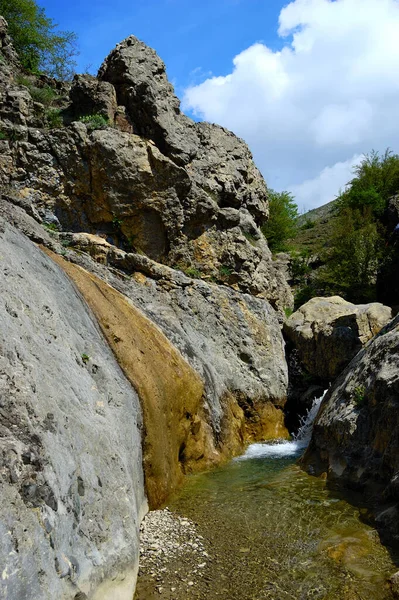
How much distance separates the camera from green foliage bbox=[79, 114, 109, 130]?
1759cm

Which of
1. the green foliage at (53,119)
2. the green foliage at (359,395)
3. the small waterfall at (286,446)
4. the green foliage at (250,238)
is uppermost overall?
the green foliage at (53,119)

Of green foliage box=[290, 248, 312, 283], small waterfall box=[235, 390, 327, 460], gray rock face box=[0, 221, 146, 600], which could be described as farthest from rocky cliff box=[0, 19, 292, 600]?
green foliage box=[290, 248, 312, 283]

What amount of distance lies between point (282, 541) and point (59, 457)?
12.4 feet

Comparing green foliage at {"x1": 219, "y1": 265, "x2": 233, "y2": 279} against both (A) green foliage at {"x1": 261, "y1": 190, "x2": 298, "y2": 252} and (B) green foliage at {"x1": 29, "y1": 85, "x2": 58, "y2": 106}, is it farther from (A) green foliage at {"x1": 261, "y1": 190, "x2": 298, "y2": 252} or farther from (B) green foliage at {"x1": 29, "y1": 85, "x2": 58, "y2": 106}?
(A) green foliage at {"x1": 261, "y1": 190, "x2": 298, "y2": 252}

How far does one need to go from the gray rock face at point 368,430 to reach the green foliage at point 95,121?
1291 cm

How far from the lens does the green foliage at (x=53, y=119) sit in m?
18.2

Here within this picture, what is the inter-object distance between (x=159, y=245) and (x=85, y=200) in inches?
130

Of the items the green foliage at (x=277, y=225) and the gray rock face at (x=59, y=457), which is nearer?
the gray rock face at (x=59, y=457)

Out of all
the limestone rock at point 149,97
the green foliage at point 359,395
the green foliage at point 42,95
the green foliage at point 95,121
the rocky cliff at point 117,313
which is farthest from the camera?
the green foliage at point 42,95

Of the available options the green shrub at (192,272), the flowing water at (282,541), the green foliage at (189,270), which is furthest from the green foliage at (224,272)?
the flowing water at (282,541)

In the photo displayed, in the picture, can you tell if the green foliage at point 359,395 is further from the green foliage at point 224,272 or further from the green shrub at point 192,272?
the green foliage at point 224,272

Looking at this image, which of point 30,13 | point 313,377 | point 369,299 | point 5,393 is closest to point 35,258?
point 5,393

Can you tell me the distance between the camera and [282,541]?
6.80 m

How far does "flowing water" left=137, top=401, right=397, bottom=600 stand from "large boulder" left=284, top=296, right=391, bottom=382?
8.28 meters
